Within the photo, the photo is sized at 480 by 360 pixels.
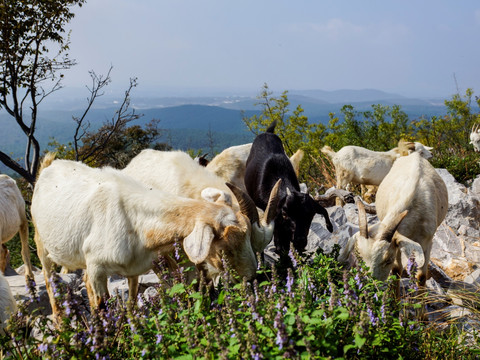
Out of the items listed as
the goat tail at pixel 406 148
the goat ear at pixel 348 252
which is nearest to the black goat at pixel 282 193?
the goat ear at pixel 348 252

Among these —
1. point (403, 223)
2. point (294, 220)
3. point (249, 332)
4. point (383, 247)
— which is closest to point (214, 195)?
point (294, 220)

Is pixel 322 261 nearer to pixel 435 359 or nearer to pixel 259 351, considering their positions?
pixel 435 359

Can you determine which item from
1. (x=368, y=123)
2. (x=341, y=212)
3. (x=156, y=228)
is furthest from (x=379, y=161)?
(x=368, y=123)

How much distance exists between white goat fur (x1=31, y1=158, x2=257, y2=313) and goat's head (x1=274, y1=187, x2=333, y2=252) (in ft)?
5.64

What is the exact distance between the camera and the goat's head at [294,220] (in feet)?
19.3

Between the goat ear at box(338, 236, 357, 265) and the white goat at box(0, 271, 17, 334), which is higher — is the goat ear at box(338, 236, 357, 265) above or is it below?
below

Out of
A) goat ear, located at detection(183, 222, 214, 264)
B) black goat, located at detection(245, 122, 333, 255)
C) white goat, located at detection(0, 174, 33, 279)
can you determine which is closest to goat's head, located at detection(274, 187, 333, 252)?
black goat, located at detection(245, 122, 333, 255)

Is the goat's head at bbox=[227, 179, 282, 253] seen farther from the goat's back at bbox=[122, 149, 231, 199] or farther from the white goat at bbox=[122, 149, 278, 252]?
the goat's back at bbox=[122, 149, 231, 199]

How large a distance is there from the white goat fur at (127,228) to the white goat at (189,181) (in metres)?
0.40

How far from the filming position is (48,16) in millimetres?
11727

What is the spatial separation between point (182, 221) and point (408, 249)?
7.98ft

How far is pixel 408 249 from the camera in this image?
461cm

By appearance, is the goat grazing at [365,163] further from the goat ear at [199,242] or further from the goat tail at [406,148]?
the goat ear at [199,242]

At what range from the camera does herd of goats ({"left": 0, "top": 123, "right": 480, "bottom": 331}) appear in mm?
4086
